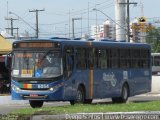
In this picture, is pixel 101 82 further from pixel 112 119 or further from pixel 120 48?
pixel 112 119

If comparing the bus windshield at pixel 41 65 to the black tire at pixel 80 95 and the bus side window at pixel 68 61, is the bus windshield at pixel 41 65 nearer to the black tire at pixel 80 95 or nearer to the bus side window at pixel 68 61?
the bus side window at pixel 68 61

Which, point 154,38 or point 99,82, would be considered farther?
point 154,38

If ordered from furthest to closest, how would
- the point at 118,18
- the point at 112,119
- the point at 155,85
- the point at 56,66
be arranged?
the point at 118,18
the point at 155,85
the point at 56,66
the point at 112,119

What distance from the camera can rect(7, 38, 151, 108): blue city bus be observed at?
23625 millimetres

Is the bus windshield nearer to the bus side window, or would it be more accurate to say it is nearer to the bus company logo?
the bus side window

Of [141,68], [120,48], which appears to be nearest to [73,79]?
[120,48]

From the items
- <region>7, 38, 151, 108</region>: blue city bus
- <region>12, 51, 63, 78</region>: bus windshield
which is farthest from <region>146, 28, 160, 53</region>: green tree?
<region>12, 51, 63, 78</region>: bus windshield

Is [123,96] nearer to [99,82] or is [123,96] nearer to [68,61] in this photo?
[99,82]

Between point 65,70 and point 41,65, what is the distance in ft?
3.47

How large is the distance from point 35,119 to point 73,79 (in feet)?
30.9

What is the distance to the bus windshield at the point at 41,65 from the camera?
926 inches

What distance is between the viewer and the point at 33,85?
23781mm

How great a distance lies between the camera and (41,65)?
2353 centimetres

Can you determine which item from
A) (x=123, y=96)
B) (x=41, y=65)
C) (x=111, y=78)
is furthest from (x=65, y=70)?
(x=123, y=96)
